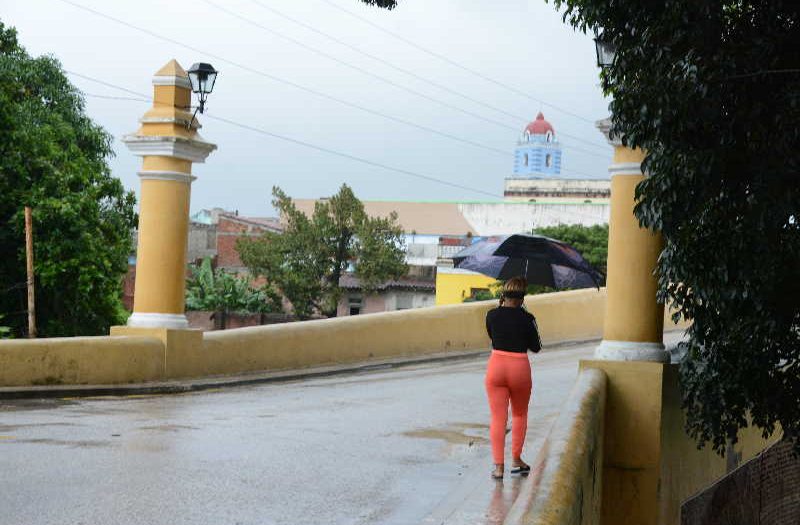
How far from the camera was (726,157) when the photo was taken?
26.8ft

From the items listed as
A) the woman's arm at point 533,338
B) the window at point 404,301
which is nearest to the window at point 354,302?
the window at point 404,301

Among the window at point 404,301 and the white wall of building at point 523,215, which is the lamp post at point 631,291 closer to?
the window at point 404,301

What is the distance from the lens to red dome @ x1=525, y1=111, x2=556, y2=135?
609 ft

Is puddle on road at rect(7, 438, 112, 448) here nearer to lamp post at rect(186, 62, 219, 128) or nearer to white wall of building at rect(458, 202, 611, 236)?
lamp post at rect(186, 62, 219, 128)

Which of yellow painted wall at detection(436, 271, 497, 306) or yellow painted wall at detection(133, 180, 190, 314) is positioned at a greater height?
yellow painted wall at detection(133, 180, 190, 314)

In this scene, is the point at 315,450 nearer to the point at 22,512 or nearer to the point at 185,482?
the point at 185,482

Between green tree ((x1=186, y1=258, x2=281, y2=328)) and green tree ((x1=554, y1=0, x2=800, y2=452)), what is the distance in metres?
27.4

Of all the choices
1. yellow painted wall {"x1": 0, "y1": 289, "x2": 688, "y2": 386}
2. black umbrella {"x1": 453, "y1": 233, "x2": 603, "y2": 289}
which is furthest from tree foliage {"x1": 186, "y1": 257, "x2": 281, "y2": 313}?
black umbrella {"x1": 453, "y1": 233, "x2": 603, "y2": 289}

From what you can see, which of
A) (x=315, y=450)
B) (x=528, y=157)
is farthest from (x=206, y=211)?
(x=528, y=157)

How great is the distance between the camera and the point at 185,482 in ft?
26.1

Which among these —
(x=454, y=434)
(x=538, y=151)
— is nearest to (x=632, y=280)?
(x=454, y=434)

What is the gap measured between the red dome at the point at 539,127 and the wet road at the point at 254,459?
173567mm

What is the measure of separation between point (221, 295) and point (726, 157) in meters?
29.4

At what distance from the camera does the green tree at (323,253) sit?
40.9 metres
